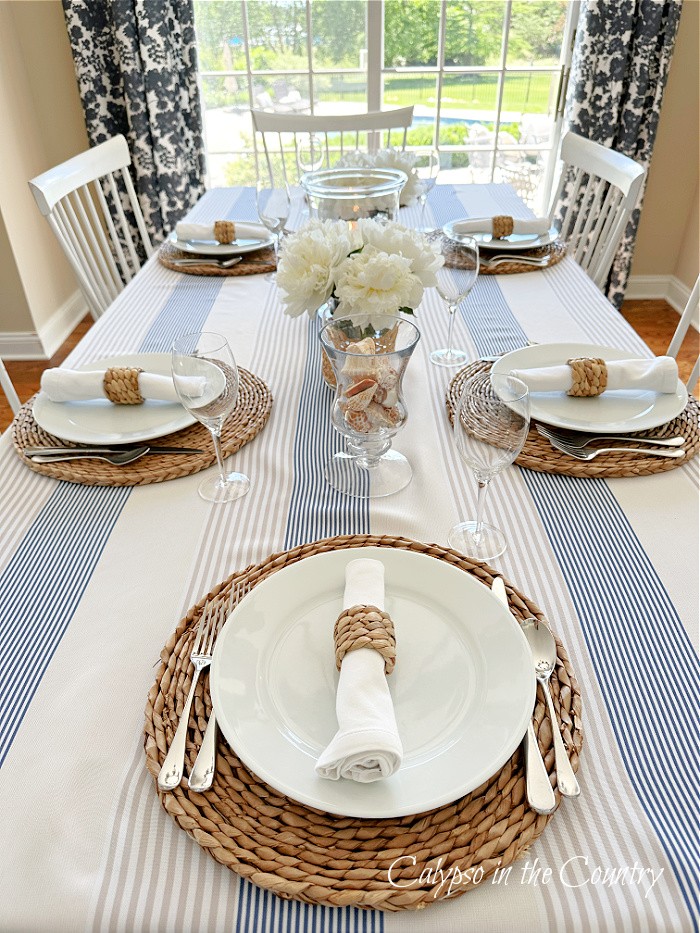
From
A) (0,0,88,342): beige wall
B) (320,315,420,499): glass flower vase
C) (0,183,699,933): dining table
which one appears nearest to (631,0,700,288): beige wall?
(0,183,699,933): dining table

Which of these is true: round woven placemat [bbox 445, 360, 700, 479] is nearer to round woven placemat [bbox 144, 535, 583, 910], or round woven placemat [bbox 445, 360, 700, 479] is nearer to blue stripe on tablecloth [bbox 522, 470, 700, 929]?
blue stripe on tablecloth [bbox 522, 470, 700, 929]

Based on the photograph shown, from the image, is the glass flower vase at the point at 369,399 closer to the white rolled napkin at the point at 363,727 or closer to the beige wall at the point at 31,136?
the white rolled napkin at the point at 363,727

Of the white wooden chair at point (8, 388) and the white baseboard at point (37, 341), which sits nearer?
the white wooden chair at point (8, 388)

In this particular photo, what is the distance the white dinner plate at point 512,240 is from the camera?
5.04 feet

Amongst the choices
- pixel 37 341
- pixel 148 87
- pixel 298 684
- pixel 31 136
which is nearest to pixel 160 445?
pixel 298 684

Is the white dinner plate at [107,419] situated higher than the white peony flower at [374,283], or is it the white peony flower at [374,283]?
the white peony flower at [374,283]

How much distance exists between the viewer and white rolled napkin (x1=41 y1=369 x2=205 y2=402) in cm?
100

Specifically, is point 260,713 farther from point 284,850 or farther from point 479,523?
point 479,523

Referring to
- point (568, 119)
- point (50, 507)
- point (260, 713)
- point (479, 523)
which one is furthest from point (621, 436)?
point (568, 119)

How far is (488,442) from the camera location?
746 mm

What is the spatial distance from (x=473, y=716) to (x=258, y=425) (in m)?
0.57

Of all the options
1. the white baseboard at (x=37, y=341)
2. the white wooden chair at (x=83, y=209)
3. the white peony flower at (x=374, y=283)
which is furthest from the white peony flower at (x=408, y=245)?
the white baseboard at (x=37, y=341)

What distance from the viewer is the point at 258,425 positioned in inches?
39.6

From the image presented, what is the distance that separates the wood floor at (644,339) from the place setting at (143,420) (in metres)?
1.69
